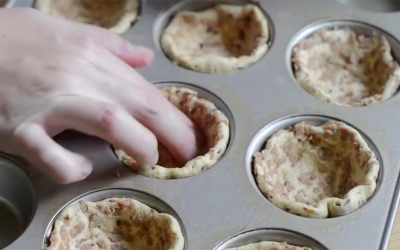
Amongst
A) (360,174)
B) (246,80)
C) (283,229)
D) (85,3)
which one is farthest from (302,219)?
(85,3)

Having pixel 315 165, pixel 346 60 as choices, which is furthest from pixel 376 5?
pixel 315 165

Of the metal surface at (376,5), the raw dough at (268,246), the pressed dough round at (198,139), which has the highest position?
the metal surface at (376,5)

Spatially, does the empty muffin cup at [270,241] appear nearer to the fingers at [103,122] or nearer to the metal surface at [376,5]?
the fingers at [103,122]

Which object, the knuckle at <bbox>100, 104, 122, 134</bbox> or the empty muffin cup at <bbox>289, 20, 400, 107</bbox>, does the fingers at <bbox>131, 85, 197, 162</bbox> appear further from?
the empty muffin cup at <bbox>289, 20, 400, 107</bbox>

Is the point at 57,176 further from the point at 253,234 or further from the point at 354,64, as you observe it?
the point at 354,64

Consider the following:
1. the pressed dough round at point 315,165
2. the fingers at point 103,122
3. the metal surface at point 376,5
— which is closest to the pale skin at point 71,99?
the fingers at point 103,122

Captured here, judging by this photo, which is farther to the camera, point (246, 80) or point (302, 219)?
point (246, 80)
